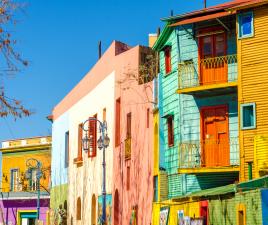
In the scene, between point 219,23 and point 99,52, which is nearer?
point 219,23

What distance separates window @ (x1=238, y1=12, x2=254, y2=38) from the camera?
26266 millimetres

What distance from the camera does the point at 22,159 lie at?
6353 centimetres

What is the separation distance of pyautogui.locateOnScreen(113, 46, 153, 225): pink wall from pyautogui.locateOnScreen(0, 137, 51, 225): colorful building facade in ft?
66.0

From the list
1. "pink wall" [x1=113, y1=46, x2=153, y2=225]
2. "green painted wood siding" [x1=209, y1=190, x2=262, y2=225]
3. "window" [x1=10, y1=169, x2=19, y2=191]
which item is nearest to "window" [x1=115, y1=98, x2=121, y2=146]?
"pink wall" [x1=113, y1=46, x2=153, y2=225]

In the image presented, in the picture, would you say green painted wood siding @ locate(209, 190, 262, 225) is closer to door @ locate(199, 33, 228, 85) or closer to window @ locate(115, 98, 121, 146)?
door @ locate(199, 33, 228, 85)

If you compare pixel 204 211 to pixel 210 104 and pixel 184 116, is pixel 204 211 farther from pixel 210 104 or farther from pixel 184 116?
pixel 184 116

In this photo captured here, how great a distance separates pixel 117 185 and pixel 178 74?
9.84 m

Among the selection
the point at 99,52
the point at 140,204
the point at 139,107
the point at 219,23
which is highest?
the point at 99,52

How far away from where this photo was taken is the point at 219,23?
91.0 ft

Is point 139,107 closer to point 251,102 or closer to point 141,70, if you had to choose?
point 141,70

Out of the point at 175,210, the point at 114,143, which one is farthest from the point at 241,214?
the point at 114,143

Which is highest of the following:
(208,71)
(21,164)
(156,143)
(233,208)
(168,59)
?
(168,59)

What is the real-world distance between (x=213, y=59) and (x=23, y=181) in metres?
33.7

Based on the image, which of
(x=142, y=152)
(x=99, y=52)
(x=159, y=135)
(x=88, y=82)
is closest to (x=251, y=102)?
(x=159, y=135)
